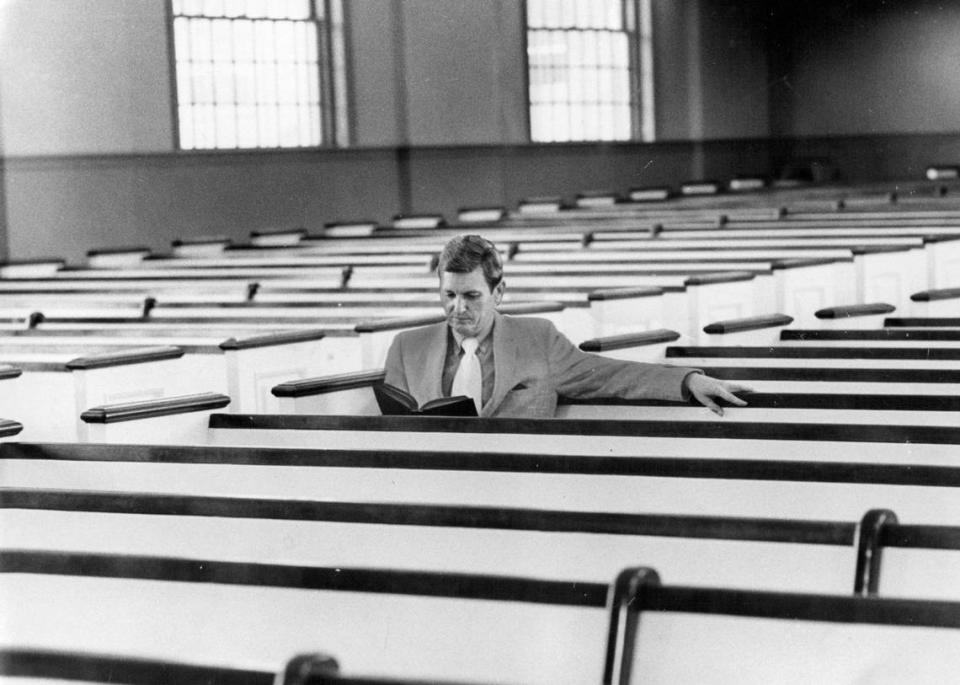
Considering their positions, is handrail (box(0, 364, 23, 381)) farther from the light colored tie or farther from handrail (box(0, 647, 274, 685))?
handrail (box(0, 647, 274, 685))

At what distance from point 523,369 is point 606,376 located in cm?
27

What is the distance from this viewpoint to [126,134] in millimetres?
13055

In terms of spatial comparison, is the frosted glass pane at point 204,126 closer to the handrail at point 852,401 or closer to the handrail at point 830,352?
the handrail at point 830,352

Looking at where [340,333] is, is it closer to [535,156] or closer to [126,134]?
[126,134]

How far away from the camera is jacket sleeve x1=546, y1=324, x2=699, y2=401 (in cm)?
369

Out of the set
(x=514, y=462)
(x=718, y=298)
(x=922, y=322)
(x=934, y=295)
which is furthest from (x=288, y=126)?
(x=514, y=462)

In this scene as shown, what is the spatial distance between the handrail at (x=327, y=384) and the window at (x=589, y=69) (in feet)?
41.8

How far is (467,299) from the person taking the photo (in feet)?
13.6

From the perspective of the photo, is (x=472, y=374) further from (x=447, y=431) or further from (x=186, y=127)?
(x=186, y=127)

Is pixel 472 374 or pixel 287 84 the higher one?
pixel 287 84

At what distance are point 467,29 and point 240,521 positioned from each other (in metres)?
13.8

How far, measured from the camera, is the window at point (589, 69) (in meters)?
17.1

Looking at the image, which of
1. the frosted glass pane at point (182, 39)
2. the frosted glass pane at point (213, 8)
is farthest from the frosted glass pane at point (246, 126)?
the frosted glass pane at point (213, 8)

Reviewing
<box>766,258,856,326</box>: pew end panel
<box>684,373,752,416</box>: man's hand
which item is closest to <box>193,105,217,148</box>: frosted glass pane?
<box>766,258,856,326</box>: pew end panel
